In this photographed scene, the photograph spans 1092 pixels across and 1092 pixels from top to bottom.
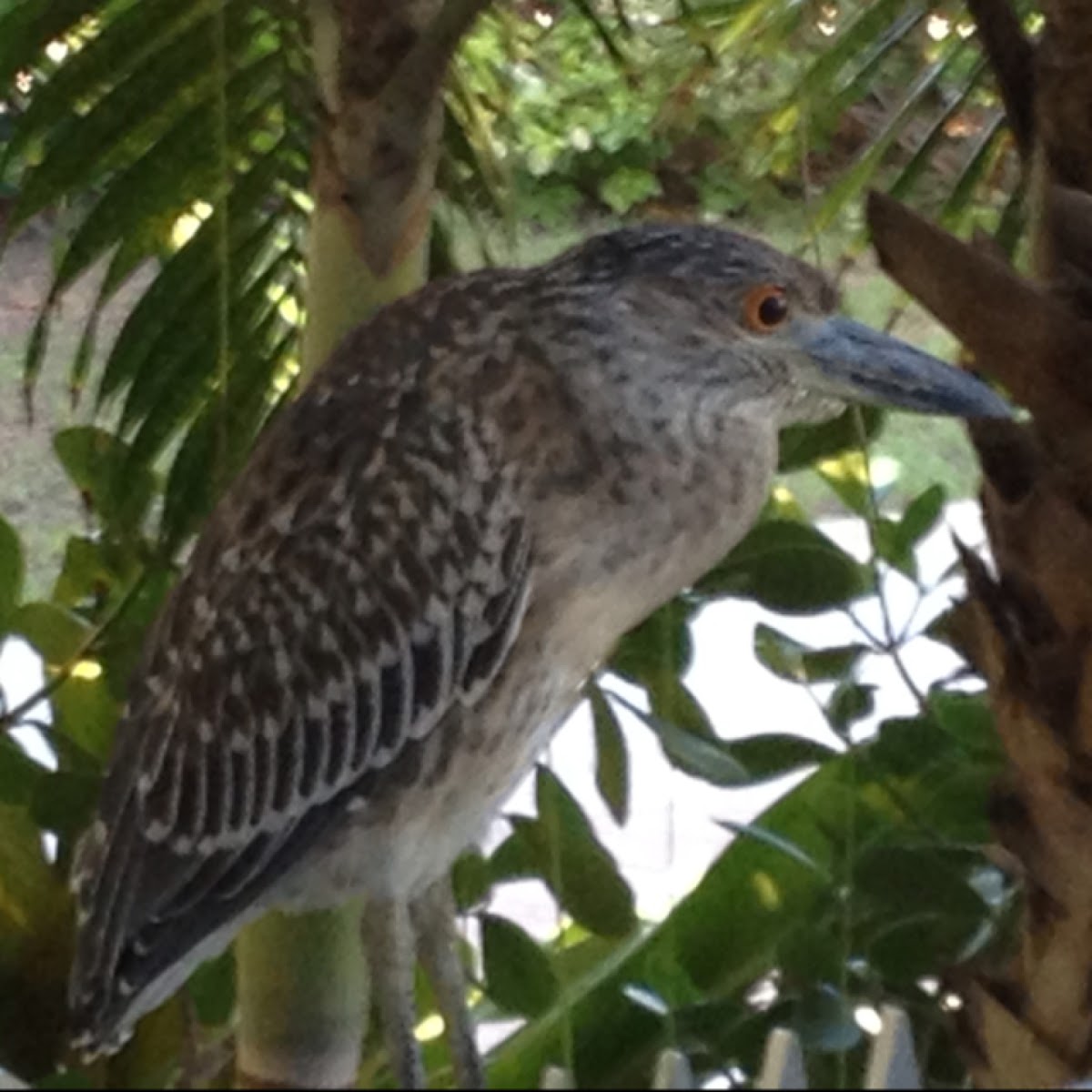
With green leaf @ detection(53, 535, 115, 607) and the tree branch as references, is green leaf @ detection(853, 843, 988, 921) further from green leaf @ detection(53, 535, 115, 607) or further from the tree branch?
green leaf @ detection(53, 535, 115, 607)

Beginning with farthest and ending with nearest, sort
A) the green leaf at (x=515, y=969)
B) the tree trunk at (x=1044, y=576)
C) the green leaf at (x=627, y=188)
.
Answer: the green leaf at (x=627, y=188), the green leaf at (x=515, y=969), the tree trunk at (x=1044, y=576)

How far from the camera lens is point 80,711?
860 mm

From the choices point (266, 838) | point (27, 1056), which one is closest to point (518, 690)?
point (266, 838)

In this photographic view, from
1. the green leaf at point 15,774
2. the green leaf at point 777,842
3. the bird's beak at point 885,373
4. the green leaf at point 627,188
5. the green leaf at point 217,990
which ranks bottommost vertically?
the green leaf at point 217,990

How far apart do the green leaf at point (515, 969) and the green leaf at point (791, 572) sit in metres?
0.19

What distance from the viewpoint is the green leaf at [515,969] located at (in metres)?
0.74

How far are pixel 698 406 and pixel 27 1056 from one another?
367 mm

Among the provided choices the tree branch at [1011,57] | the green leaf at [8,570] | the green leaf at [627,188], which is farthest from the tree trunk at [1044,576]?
the green leaf at [8,570]

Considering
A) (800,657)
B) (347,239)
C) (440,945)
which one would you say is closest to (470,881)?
(440,945)

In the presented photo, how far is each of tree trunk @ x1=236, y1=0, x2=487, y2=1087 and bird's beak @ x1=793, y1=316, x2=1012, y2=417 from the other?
0.55ft

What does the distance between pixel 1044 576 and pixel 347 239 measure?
31 cm

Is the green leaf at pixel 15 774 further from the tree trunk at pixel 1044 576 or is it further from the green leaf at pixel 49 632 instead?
the tree trunk at pixel 1044 576

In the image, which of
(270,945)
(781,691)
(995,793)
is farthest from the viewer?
(781,691)

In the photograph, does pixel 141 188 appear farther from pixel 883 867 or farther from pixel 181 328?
pixel 883 867
